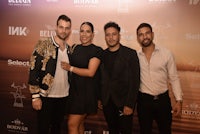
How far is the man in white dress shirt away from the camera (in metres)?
2.48

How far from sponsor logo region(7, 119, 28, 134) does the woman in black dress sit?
110 cm

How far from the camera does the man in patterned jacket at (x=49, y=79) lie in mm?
2381

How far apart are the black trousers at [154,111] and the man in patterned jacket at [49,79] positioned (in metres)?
0.76

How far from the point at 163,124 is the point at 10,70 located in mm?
2091

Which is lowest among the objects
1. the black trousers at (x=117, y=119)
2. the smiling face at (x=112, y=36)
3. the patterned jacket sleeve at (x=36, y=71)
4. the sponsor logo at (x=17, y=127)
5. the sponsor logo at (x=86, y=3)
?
the sponsor logo at (x=17, y=127)

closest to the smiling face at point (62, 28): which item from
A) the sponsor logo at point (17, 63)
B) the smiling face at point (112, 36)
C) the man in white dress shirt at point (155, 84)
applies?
the smiling face at point (112, 36)

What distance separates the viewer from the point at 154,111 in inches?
98.7

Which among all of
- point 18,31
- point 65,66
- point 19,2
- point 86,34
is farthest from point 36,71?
point 19,2

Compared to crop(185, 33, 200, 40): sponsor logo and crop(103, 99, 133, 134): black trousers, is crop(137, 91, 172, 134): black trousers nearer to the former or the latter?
crop(103, 99, 133, 134): black trousers

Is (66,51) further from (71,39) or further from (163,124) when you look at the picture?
(163,124)

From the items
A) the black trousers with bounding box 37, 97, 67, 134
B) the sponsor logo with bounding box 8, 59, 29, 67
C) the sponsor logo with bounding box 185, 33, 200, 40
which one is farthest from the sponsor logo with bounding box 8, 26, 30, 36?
A: the sponsor logo with bounding box 185, 33, 200, 40

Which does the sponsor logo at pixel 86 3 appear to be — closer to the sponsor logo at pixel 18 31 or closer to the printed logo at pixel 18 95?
the sponsor logo at pixel 18 31


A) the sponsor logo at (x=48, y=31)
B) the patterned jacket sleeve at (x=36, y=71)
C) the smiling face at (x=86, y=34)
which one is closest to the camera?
the patterned jacket sleeve at (x=36, y=71)

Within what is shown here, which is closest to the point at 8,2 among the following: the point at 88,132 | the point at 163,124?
the point at 88,132
